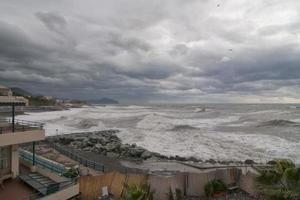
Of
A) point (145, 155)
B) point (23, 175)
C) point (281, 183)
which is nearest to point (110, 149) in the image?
point (145, 155)

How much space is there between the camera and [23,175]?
1505 centimetres

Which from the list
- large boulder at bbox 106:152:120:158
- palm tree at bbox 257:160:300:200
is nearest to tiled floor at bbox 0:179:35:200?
palm tree at bbox 257:160:300:200

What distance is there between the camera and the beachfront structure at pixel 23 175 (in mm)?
13070

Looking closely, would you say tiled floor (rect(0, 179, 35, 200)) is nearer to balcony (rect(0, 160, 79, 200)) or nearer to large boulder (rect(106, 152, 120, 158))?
balcony (rect(0, 160, 79, 200))

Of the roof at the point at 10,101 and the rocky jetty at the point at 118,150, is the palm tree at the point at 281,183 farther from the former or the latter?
the rocky jetty at the point at 118,150

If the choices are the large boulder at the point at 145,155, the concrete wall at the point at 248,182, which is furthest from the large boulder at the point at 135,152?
the concrete wall at the point at 248,182

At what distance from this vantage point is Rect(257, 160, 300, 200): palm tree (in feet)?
33.0

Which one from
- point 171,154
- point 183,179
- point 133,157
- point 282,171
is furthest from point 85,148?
point 282,171

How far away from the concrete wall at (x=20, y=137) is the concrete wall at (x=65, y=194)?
3095 mm

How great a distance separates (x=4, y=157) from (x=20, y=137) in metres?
1.39

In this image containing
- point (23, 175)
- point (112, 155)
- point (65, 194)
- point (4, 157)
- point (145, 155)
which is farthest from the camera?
point (112, 155)

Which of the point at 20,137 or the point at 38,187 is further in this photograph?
the point at 20,137

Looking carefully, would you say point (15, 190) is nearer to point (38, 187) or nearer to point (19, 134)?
point (38, 187)

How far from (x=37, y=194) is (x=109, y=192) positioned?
12.2 feet
